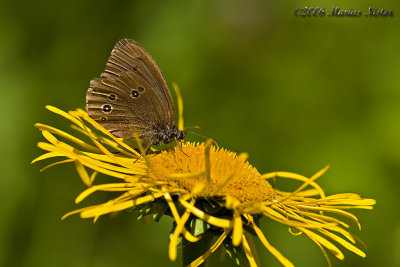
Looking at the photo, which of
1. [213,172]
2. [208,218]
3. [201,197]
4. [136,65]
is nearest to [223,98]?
[136,65]

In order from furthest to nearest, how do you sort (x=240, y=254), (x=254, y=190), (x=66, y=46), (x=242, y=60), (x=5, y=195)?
(x=242, y=60) < (x=66, y=46) < (x=5, y=195) < (x=254, y=190) < (x=240, y=254)

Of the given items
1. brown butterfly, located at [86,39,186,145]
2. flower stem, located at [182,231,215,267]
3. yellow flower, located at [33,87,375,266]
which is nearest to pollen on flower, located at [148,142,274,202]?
yellow flower, located at [33,87,375,266]

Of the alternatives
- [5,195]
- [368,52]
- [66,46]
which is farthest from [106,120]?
[368,52]

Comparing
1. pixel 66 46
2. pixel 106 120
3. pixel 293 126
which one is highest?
pixel 66 46

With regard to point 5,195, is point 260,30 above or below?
above

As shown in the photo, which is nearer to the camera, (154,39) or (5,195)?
(5,195)

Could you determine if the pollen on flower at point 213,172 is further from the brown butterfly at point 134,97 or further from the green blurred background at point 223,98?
the green blurred background at point 223,98

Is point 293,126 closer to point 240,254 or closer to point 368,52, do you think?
point 368,52
